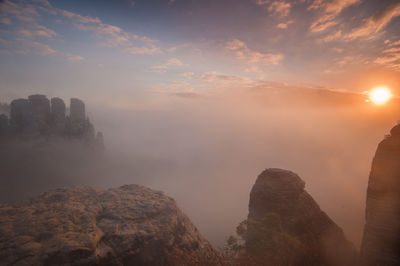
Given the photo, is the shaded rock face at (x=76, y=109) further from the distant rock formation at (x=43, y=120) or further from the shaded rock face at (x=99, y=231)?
the shaded rock face at (x=99, y=231)

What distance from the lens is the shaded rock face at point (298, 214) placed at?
17.9 m

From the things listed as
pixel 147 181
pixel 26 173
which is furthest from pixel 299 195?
pixel 147 181

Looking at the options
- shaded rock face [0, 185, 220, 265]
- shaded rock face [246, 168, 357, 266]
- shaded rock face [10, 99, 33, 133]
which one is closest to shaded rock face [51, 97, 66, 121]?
shaded rock face [10, 99, 33, 133]

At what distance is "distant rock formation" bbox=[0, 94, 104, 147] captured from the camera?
87.3 meters

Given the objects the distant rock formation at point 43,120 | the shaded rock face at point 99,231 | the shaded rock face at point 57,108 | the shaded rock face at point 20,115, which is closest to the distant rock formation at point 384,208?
the shaded rock face at point 99,231

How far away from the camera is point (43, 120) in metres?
94.7

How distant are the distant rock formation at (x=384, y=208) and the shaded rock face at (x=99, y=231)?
1112 cm

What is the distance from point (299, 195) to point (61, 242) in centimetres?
1998

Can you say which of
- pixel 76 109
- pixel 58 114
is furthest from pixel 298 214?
pixel 58 114

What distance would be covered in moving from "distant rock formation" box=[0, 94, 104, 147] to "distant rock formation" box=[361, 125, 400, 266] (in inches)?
4714

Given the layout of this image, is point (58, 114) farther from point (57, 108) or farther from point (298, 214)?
point (298, 214)

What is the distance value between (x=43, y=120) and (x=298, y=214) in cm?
11911

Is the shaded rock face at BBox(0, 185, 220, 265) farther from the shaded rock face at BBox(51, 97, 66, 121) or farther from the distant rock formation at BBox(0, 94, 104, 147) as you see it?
the shaded rock face at BBox(51, 97, 66, 121)

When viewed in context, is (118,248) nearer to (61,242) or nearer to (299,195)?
(61,242)
